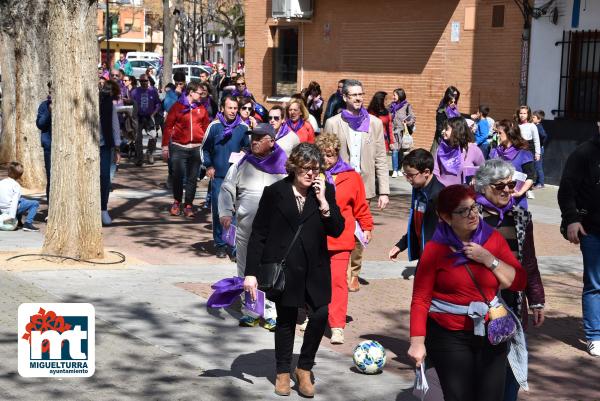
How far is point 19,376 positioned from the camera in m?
7.16

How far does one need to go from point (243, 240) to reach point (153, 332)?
109 cm

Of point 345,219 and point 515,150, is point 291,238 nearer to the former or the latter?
point 345,219

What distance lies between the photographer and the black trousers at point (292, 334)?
23.3 feet

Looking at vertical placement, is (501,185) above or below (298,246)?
above

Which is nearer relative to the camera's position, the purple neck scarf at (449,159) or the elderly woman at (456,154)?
the elderly woman at (456,154)

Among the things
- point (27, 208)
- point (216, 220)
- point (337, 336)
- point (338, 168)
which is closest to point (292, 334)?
point (337, 336)

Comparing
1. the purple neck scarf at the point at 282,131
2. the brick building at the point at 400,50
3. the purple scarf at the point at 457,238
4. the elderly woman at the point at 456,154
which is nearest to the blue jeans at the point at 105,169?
the purple neck scarf at the point at 282,131

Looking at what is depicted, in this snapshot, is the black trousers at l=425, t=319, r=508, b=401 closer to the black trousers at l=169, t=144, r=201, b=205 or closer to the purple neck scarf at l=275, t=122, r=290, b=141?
the purple neck scarf at l=275, t=122, r=290, b=141

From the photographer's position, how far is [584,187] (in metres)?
8.55

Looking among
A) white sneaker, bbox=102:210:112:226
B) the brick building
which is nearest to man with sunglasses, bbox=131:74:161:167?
the brick building

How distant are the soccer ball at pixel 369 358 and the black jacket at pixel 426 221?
0.86m

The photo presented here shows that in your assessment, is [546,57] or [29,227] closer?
[29,227]

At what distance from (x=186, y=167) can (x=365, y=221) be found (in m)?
6.32

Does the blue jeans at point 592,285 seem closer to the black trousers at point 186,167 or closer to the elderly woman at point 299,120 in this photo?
the elderly woman at point 299,120
